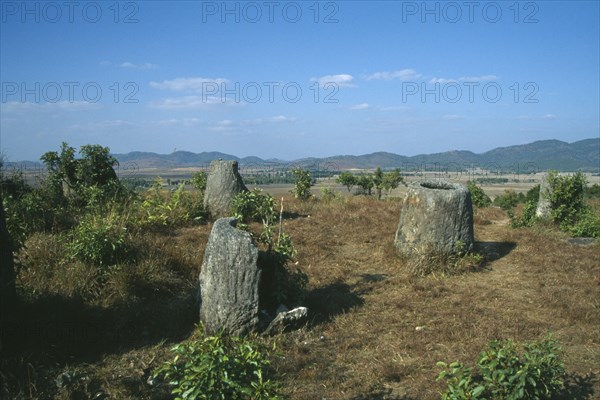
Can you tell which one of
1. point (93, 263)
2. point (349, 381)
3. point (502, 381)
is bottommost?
point (349, 381)

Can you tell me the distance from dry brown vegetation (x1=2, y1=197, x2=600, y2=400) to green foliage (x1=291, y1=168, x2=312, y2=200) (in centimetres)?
725

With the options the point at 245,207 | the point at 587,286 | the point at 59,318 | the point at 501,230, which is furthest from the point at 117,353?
the point at 501,230

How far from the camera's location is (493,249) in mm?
10094

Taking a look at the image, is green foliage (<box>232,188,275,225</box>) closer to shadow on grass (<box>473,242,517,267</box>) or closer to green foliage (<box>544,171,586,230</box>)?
shadow on grass (<box>473,242,517,267</box>)

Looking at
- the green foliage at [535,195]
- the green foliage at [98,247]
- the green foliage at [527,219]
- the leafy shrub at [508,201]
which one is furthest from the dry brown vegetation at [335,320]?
the leafy shrub at [508,201]

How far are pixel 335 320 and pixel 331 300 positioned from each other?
68cm

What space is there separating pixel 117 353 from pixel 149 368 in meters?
0.61

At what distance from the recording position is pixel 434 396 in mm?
4242

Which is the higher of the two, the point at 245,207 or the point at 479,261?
the point at 245,207

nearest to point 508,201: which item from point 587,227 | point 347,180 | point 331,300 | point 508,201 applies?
point 508,201

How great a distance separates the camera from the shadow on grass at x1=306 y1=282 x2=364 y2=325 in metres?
6.36

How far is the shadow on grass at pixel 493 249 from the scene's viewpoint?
30.5 ft

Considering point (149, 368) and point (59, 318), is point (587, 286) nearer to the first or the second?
point (149, 368)

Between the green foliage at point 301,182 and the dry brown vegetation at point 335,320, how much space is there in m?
7.25
